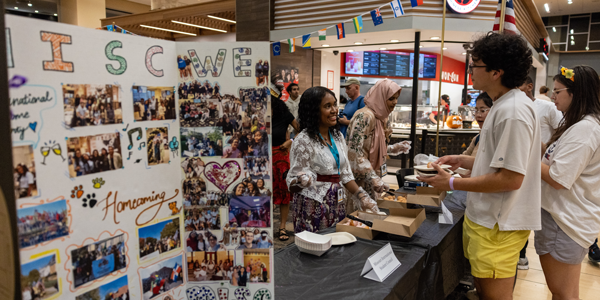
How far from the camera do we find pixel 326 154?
7.39ft

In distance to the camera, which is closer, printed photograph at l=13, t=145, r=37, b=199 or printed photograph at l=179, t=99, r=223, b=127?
printed photograph at l=13, t=145, r=37, b=199

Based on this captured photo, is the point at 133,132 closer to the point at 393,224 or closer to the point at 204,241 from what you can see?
the point at 204,241

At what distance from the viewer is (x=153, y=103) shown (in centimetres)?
96

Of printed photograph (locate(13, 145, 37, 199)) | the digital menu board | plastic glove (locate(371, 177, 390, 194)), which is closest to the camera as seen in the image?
printed photograph (locate(13, 145, 37, 199))

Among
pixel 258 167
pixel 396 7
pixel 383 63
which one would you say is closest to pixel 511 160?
pixel 258 167

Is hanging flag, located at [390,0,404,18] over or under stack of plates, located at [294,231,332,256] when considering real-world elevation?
over

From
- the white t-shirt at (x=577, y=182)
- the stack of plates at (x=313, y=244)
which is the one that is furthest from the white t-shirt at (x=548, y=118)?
the stack of plates at (x=313, y=244)

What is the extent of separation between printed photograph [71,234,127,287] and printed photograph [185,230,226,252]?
20cm

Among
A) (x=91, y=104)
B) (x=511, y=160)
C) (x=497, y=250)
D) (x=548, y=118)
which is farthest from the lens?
(x=548, y=118)

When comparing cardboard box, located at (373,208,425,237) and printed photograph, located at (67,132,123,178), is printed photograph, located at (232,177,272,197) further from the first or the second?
cardboard box, located at (373,208,425,237)

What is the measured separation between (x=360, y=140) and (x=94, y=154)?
2.41m

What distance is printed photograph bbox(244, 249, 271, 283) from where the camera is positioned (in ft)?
3.63

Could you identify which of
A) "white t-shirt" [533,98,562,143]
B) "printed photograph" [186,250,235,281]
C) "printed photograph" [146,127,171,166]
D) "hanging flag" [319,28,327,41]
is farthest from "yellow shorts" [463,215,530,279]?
"white t-shirt" [533,98,562,143]

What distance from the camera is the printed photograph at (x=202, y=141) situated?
104 cm
